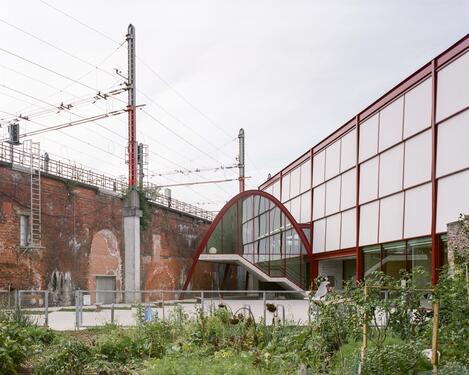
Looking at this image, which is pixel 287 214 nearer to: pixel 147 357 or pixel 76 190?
pixel 76 190

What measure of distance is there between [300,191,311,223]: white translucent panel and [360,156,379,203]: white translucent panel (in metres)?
8.49

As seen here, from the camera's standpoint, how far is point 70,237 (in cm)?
3033

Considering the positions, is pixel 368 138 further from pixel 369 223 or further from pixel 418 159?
pixel 418 159

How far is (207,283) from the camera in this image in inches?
1822

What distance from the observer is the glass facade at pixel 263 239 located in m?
35.2

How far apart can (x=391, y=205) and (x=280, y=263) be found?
13.6 metres

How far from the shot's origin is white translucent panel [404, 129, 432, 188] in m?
20.3

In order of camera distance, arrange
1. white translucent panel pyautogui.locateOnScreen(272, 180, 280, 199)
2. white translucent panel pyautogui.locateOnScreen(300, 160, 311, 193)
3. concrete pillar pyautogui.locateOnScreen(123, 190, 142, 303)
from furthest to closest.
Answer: white translucent panel pyautogui.locateOnScreen(272, 180, 280, 199)
concrete pillar pyautogui.locateOnScreen(123, 190, 142, 303)
white translucent panel pyautogui.locateOnScreen(300, 160, 311, 193)

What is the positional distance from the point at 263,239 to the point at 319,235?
626 cm

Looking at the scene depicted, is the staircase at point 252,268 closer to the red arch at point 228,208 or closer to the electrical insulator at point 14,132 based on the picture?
the red arch at point 228,208

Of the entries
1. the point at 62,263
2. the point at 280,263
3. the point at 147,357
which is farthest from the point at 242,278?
the point at 147,357

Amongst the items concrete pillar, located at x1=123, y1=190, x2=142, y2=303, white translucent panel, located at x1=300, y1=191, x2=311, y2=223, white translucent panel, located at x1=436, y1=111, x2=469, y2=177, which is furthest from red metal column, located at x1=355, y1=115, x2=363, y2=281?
concrete pillar, located at x1=123, y1=190, x2=142, y2=303

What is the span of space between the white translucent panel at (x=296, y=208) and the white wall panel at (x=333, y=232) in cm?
527

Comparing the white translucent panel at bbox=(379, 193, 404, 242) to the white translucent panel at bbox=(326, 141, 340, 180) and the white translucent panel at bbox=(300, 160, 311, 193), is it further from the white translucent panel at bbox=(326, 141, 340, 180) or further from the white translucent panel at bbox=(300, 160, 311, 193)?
the white translucent panel at bbox=(300, 160, 311, 193)
